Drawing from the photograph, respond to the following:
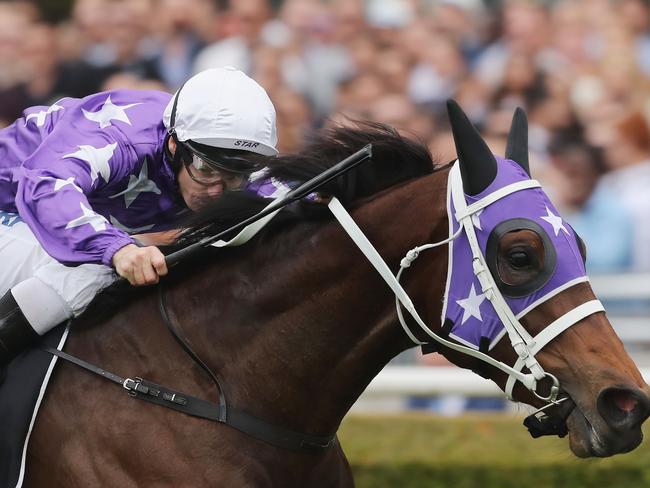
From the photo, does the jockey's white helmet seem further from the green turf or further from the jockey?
the green turf

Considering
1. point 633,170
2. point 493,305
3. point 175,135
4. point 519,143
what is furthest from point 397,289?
point 633,170

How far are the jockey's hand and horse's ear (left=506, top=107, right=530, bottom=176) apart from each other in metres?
0.99

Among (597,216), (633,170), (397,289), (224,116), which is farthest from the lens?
(633,170)

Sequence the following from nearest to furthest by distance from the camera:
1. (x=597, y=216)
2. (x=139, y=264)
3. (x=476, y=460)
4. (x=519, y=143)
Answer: (x=139, y=264) < (x=519, y=143) < (x=476, y=460) < (x=597, y=216)

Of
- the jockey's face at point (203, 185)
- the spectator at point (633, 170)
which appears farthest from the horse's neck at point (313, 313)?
the spectator at point (633, 170)

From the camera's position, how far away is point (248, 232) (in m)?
3.13

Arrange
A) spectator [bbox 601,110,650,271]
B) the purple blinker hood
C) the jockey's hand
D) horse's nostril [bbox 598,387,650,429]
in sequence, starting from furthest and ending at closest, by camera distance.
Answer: spectator [bbox 601,110,650,271] < the jockey's hand < the purple blinker hood < horse's nostril [bbox 598,387,650,429]

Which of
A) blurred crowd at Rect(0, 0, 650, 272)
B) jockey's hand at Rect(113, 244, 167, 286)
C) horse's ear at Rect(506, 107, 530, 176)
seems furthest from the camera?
blurred crowd at Rect(0, 0, 650, 272)

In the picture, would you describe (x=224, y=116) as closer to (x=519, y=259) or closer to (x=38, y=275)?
(x=38, y=275)

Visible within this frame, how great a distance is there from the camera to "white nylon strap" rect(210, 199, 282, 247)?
123 inches

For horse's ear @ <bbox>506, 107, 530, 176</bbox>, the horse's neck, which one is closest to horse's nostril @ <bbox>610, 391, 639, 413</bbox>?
the horse's neck

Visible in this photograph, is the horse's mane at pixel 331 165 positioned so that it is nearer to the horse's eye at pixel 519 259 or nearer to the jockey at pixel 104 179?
the jockey at pixel 104 179

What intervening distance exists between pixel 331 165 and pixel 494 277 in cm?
61

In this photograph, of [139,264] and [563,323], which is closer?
[563,323]
